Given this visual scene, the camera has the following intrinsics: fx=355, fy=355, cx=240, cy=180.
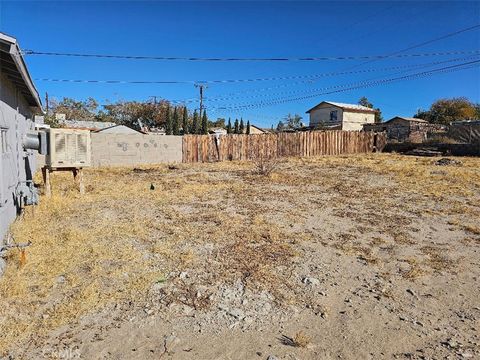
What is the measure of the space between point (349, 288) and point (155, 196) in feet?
19.5

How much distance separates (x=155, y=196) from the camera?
8617mm

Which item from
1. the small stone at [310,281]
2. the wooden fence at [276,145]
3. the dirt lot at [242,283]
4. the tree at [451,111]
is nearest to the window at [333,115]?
the tree at [451,111]

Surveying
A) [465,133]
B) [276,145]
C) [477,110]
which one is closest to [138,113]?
[276,145]

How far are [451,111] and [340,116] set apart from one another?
17.9m

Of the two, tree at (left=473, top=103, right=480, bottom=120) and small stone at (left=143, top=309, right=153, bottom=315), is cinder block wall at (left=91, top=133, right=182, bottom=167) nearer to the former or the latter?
small stone at (left=143, top=309, right=153, bottom=315)

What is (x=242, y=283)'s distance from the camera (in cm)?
373

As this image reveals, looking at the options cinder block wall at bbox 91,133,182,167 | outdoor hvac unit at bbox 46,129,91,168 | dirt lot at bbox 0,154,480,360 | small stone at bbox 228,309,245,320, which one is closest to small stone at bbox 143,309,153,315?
dirt lot at bbox 0,154,480,360

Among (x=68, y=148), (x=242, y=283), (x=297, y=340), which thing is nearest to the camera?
(x=297, y=340)

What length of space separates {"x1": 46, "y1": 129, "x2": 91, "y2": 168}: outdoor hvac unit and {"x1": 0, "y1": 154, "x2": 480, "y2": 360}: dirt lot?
1.14 m

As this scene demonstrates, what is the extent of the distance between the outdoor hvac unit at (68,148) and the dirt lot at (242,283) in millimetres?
1140

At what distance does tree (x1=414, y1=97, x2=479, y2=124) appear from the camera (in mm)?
48781

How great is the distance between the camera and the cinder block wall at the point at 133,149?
17.0 m

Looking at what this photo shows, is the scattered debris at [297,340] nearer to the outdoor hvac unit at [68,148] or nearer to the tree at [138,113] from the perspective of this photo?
the outdoor hvac unit at [68,148]

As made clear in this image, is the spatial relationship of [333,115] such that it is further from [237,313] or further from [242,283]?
[237,313]
